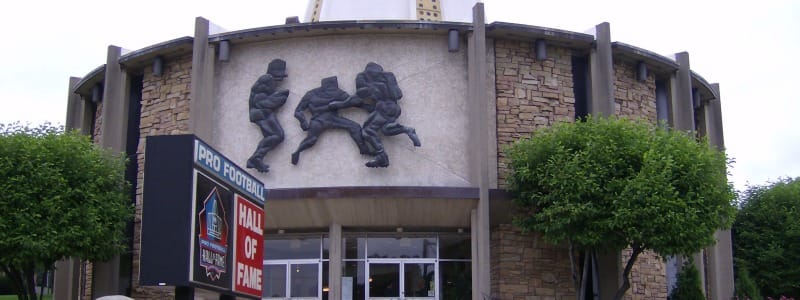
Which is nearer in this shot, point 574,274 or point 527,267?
point 574,274

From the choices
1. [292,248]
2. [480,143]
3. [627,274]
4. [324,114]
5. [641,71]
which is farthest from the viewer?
[641,71]

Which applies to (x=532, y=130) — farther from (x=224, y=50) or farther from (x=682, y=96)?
(x=224, y=50)

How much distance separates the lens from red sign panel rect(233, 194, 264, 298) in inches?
487

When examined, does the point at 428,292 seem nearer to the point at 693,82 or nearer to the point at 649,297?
the point at 649,297

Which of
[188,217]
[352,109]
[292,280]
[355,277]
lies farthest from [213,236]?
[292,280]

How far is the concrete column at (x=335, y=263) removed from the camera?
23.3m

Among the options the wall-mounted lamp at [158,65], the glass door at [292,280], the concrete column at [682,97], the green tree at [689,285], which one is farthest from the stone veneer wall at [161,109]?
the green tree at [689,285]

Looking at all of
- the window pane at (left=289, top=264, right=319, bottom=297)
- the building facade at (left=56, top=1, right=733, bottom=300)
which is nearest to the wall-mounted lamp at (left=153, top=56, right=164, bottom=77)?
the building facade at (left=56, top=1, right=733, bottom=300)

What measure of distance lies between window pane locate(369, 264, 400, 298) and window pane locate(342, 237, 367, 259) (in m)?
0.45

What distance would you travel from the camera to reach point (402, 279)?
24.6 metres

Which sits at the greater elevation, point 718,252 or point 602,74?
point 602,74

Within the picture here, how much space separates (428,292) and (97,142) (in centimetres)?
1089

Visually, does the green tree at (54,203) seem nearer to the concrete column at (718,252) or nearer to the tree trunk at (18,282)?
the tree trunk at (18,282)

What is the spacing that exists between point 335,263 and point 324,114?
3.64 meters
